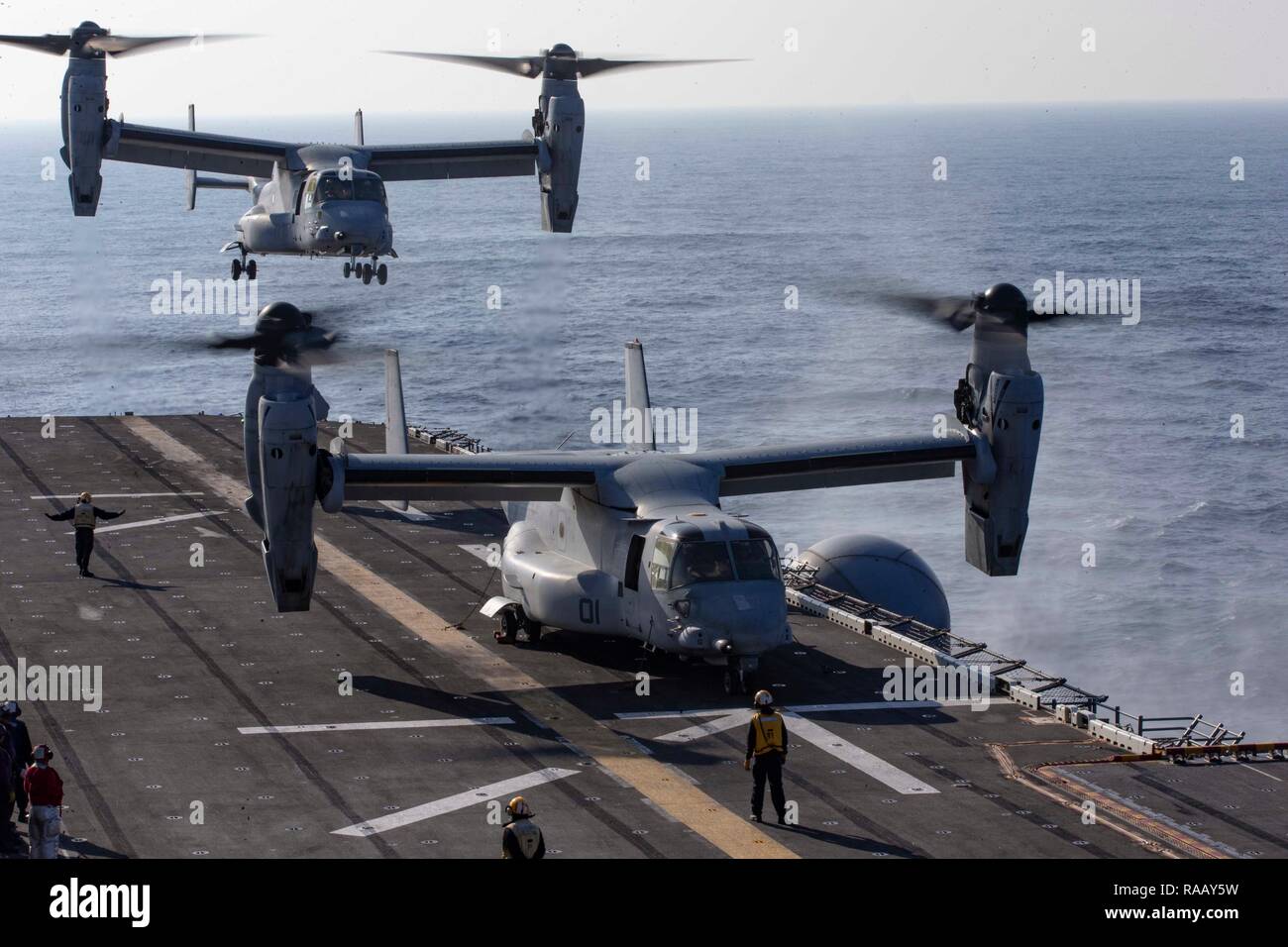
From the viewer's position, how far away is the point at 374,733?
101 feet

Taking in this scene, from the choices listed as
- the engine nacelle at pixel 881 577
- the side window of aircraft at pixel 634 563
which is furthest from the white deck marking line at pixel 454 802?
the engine nacelle at pixel 881 577

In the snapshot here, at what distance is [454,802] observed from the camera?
27.2 metres

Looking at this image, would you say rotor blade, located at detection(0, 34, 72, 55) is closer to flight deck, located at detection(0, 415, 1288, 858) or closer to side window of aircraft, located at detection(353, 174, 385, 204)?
side window of aircraft, located at detection(353, 174, 385, 204)

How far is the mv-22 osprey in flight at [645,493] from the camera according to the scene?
31.7m

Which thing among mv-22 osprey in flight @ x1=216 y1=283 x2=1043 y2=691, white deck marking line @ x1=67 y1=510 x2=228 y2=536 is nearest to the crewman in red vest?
mv-22 osprey in flight @ x1=216 y1=283 x2=1043 y2=691

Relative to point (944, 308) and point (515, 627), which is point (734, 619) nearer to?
point (515, 627)

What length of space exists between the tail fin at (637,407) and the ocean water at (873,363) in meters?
9.41

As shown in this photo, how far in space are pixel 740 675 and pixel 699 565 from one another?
7.64 ft

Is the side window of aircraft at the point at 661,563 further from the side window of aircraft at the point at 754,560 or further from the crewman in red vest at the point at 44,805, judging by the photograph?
the crewman in red vest at the point at 44,805

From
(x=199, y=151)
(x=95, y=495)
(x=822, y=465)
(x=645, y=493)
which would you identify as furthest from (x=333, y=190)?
(x=822, y=465)

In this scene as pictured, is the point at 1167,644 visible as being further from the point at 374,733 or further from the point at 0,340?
the point at 0,340

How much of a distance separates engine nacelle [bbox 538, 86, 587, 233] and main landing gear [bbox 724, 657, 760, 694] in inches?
855

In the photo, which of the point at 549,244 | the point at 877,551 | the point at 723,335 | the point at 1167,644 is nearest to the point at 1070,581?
the point at 1167,644
